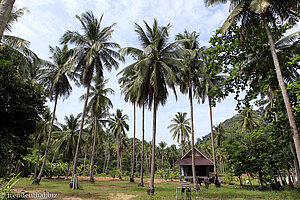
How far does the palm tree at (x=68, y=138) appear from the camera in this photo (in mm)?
27516

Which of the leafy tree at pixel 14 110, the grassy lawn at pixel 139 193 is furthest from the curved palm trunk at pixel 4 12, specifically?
the grassy lawn at pixel 139 193

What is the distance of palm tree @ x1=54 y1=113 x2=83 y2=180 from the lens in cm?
2752

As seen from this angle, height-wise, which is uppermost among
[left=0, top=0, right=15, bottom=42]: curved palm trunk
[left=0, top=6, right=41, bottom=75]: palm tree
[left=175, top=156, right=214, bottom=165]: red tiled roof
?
[left=0, top=6, right=41, bottom=75]: palm tree

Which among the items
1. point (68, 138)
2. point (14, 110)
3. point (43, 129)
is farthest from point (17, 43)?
point (68, 138)

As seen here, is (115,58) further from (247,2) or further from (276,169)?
(276,169)

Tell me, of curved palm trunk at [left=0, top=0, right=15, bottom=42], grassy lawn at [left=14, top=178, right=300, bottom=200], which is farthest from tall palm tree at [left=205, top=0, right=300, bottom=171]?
curved palm trunk at [left=0, top=0, right=15, bottom=42]

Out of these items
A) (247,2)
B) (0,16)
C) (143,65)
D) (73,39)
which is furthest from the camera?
(73,39)

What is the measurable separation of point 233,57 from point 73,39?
13.5m

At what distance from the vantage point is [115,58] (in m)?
17.8

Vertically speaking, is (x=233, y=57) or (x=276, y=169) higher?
(x=233, y=57)

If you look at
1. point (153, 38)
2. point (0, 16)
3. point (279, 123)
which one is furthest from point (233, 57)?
point (0, 16)

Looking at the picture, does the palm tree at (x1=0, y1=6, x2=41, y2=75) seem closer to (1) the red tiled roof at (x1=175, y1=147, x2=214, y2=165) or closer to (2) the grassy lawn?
(2) the grassy lawn

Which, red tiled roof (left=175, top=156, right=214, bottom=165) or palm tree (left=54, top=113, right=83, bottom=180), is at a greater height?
palm tree (left=54, top=113, right=83, bottom=180)

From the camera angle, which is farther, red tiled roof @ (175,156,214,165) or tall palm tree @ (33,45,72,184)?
red tiled roof @ (175,156,214,165)
